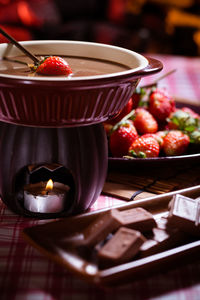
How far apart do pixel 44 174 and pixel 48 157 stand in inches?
2.2

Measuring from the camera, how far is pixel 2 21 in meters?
3.46

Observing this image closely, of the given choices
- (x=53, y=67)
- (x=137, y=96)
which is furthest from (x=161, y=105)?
(x=53, y=67)

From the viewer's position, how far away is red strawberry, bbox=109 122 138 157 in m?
1.00

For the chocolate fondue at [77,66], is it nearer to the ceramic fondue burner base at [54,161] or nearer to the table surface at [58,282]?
the ceramic fondue burner base at [54,161]

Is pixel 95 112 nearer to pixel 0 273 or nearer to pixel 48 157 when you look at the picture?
pixel 48 157

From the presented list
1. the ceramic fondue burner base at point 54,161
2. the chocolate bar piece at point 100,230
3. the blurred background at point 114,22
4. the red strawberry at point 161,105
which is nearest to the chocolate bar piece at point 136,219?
the chocolate bar piece at point 100,230

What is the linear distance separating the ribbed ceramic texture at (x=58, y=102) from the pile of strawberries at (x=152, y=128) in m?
0.27

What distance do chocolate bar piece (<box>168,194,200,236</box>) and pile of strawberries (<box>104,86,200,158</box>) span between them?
10.6 inches

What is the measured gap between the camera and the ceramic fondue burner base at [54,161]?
0.75 m

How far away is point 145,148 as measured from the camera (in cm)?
98

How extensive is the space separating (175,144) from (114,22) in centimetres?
342

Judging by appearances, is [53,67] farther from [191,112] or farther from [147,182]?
[191,112]

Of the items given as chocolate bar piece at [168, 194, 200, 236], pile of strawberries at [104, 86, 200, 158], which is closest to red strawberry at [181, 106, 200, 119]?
pile of strawberries at [104, 86, 200, 158]

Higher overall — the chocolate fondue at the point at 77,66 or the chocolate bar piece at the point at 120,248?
the chocolate fondue at the point at 77,66
